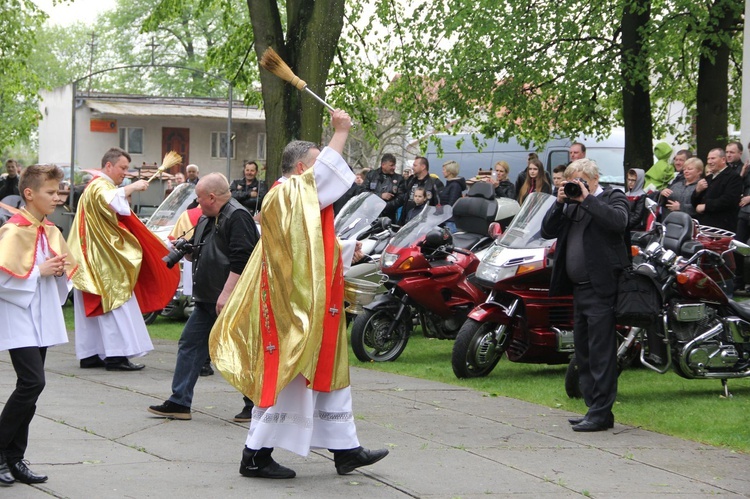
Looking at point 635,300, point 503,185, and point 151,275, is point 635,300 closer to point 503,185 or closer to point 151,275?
point 151,275

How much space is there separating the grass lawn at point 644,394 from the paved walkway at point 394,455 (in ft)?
1.12

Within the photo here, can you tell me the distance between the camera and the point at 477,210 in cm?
1234

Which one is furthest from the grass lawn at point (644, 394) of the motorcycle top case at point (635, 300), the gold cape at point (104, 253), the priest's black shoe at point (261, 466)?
the priest's black shoe at point (261, 466)

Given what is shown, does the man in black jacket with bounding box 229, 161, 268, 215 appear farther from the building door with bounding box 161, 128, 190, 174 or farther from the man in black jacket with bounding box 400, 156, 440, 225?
the building door with bounding box 161, 128, 190, 174

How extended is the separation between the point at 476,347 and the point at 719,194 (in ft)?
17.5

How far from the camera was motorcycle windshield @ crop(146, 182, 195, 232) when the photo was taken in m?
15.3

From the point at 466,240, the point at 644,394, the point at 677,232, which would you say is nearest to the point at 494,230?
the point at 466,240

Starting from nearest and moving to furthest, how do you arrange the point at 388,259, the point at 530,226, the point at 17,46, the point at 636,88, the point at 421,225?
the point at 530,226
the point at 388,259
the point at 421,225
the point at 636,88
the point at 17,46

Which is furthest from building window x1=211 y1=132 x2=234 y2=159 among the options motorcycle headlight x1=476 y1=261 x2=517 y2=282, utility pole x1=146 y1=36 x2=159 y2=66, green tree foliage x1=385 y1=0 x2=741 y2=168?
motorcycle headlight x1=476 y1=261 x2=517 y2=282

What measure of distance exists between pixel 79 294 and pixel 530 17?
1244 cm

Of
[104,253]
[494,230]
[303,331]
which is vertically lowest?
[303,331]

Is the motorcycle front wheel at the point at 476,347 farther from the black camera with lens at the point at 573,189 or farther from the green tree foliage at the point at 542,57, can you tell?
the green tree foliage at the point at 542,57

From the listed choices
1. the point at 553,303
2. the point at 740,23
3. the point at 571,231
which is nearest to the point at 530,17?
the point at 740,23

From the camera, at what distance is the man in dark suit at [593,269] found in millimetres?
8023
